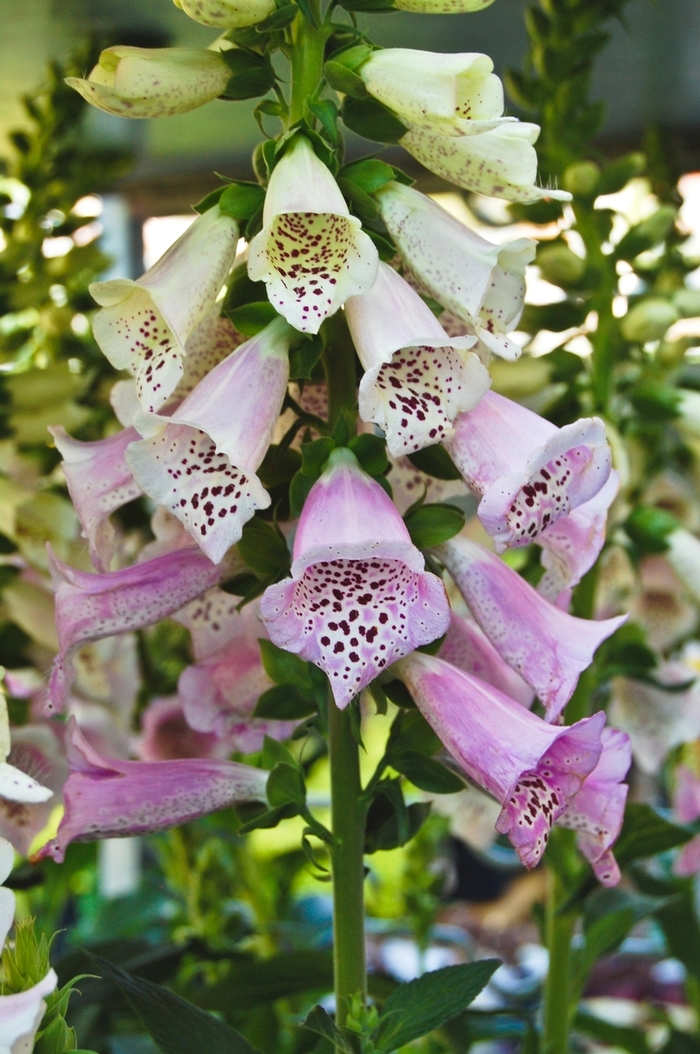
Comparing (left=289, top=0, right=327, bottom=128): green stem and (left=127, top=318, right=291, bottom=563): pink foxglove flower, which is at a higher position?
(left=289, top=0, right=327, bottom=128): green stem

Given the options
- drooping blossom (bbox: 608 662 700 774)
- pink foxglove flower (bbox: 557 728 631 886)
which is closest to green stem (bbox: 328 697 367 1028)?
pink foxglove flower (bbox: 557 728 631 886)

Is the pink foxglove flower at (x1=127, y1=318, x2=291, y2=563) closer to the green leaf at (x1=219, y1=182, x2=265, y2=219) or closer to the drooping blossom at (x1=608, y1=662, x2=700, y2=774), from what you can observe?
the green leaf at (x1=219, y1=182, x2=265, y2=219)

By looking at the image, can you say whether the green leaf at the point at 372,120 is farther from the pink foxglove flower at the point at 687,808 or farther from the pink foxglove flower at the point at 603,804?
the pink foxglove flower at the point at 687,808

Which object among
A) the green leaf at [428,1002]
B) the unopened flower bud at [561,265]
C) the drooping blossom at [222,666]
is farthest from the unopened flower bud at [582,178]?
the green leaf at [428,1002]

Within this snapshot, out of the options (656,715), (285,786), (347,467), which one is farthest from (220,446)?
(656,715)

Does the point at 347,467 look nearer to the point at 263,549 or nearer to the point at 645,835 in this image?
the point at 263,549

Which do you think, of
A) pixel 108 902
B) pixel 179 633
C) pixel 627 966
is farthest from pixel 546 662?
pixel 627 966
